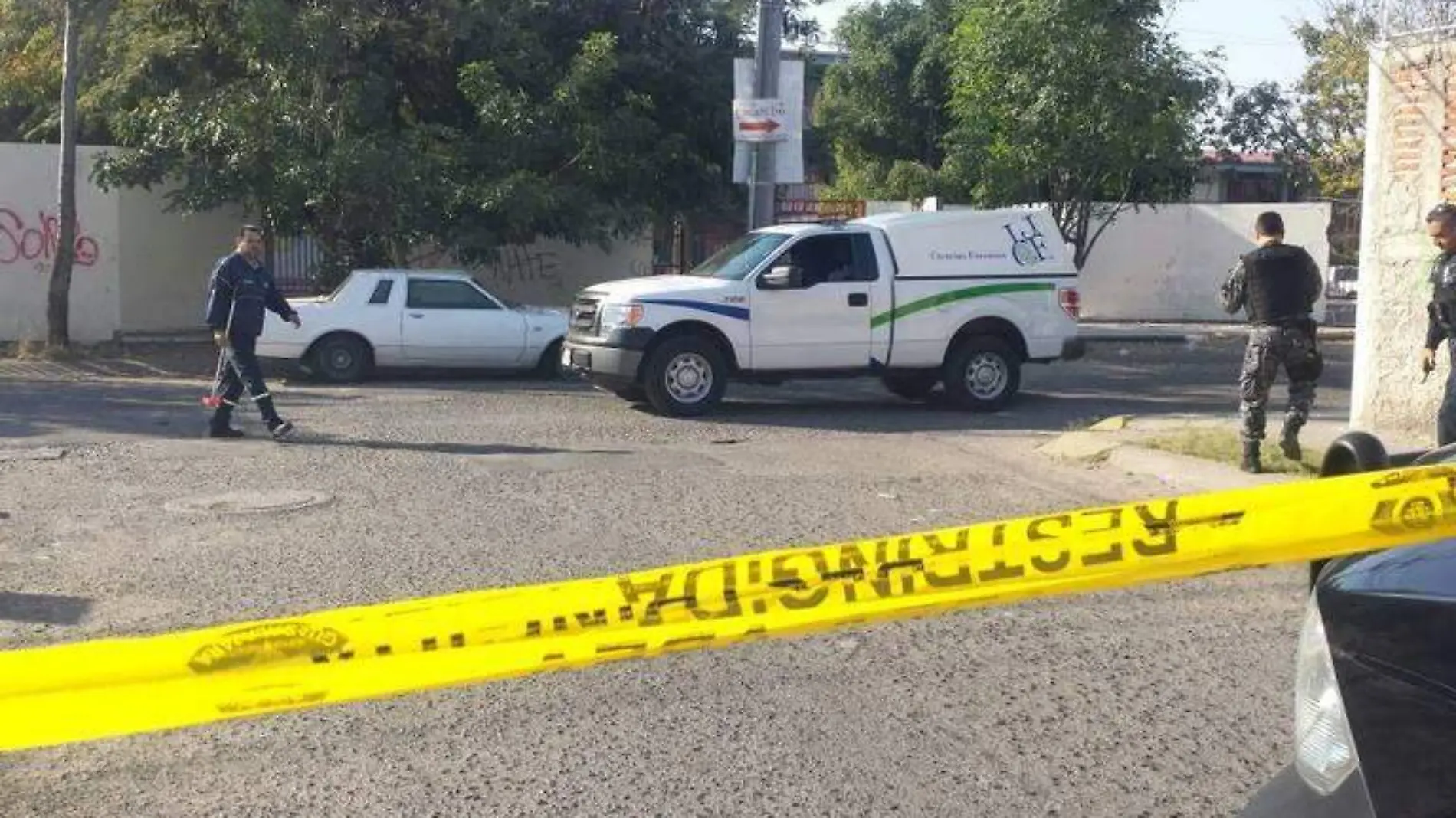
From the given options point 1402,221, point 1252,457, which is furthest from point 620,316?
point 1402,221

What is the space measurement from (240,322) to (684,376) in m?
4.08

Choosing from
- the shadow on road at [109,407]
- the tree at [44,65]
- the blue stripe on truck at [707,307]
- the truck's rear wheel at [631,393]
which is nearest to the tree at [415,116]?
the tree at [44,65]

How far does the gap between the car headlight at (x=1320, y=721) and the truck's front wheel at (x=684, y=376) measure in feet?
39.1

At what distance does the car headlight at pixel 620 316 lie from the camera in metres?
14.4

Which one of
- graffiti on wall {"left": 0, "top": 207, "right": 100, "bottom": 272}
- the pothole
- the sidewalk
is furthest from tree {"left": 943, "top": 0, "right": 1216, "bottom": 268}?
the pothole

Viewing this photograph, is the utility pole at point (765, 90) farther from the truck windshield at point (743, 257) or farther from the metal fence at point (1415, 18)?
the metal fence at point (1415, 18)

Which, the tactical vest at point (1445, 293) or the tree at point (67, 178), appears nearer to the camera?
the tactical vest at point (1445, 293)

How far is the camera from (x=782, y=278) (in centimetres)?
1473

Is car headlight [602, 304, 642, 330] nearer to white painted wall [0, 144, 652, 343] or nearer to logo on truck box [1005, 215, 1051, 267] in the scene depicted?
logo on truck box [1005, 215, 1051, 267]

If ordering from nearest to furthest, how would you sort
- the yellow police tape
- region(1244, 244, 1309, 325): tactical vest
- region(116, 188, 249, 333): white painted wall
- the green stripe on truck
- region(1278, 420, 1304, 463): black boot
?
the yellow police tape < region(1244, 244, 1309, 325): tactical vest < region(1278, 420, 1304, 463): black boot < the green stripe on truck < region(116, 188, 249, 333): white painted wall

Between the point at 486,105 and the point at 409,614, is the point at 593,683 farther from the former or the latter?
the point at 486,105

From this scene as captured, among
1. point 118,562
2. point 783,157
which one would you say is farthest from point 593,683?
point 783,157

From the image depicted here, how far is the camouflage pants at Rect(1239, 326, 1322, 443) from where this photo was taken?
10.4 meters

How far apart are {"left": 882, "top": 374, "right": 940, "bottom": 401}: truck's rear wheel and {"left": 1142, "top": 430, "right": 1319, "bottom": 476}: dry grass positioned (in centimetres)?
367
